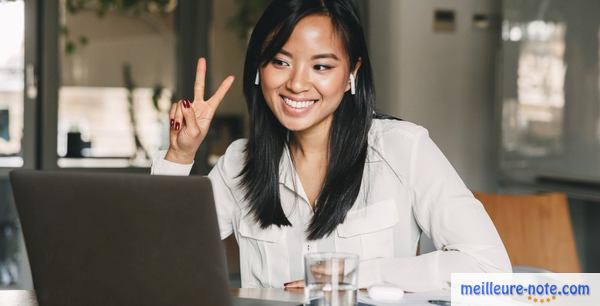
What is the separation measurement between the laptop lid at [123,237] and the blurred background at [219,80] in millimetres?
2942

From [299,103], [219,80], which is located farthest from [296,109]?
[219,80]

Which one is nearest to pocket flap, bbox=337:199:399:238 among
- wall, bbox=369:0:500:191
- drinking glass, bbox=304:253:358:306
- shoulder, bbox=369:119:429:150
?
shoulder, bbox=369:119:429:150

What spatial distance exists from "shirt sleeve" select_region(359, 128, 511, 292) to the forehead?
28cm

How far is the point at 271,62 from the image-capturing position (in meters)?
1.78

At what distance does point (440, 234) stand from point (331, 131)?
36 centimetres

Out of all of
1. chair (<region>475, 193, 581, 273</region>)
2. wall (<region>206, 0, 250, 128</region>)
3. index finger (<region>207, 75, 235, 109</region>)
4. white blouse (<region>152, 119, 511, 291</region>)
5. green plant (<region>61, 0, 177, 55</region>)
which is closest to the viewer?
white blouse (<region>152, 119, 511, 291</region>)

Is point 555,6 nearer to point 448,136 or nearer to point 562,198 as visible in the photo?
point 448,136

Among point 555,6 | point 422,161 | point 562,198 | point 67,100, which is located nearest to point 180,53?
point 67,100

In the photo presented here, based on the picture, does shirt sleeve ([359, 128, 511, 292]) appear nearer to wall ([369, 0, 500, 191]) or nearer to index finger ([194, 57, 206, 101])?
index finger ([194, 57, 206, 101])

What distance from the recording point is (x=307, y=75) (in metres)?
1.75

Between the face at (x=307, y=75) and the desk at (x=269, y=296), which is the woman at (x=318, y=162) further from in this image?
the desk at (x=269, y=296)

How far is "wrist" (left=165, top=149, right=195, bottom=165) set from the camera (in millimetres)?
1853

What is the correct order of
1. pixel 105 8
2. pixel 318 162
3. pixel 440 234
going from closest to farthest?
1. pixel 440 234
2. pixel 318 162
3. pixel 105 8

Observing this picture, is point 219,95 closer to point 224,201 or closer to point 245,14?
point 224,201
